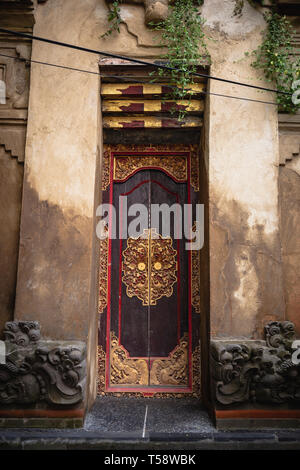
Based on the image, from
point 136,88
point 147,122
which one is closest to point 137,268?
point 147,122

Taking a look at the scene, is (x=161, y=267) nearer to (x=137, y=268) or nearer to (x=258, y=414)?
(x=137, y=268)

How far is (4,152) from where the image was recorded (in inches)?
165

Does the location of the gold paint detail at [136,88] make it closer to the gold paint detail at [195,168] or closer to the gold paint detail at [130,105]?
the gold paint detail at [130,105]

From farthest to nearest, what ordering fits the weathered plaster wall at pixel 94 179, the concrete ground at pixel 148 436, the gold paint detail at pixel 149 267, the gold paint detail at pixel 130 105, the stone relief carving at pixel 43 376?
the gold paint detail at pixel 149 267 < the gold paint detail at pixel 130 105 < the weathered plaster wall at pixel 94 179 < the stone relief carving at pixel 43 376 < the concrete ground at pixel 148 436

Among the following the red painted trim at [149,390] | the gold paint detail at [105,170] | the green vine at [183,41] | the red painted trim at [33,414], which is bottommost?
the red painted trim at [33,414]

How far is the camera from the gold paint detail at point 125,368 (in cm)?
442

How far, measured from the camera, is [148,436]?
346 cm

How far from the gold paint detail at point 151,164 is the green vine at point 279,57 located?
1338 mm

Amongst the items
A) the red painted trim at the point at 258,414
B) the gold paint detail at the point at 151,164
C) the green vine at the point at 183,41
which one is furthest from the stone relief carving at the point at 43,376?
the green vine at the point at 183,41

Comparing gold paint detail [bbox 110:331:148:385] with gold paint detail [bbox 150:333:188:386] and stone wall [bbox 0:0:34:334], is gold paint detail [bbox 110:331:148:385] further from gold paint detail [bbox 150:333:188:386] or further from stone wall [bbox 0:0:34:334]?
stone wall [bbox 0:0:34:334]
